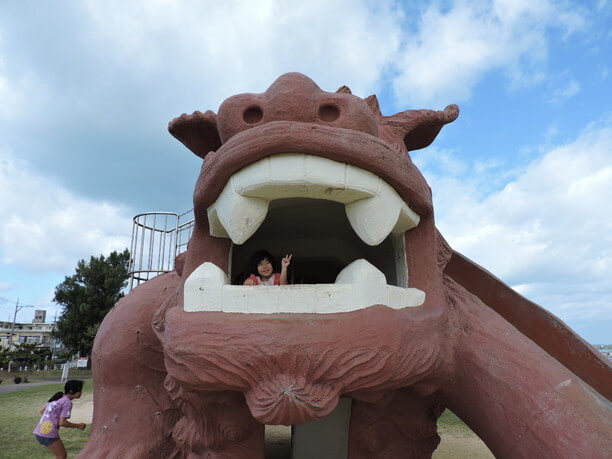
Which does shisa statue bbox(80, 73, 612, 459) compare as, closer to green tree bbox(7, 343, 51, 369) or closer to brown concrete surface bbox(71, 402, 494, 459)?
brown concrete surface bbox(71, 402, 494, 459)

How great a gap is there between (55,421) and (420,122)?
123 inches

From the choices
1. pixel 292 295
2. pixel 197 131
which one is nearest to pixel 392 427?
pixel 292 295

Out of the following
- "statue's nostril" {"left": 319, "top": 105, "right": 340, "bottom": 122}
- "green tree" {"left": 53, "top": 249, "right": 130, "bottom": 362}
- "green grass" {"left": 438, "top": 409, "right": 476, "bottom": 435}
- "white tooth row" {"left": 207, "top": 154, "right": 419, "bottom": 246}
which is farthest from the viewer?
"green tree" {"left": 53, "top": 249, "right": 130, "bottom": 362}

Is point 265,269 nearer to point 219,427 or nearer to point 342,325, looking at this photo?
point 219,427

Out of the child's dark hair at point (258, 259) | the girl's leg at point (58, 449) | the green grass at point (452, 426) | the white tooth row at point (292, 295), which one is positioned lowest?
the green grass at point (452, 426)

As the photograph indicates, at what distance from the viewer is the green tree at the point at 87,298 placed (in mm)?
16531

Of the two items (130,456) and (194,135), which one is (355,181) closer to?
(194,135)

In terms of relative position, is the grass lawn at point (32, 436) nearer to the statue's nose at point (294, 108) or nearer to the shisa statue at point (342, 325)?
the shisa statue at point (342, 325)

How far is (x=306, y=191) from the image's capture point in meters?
1.37

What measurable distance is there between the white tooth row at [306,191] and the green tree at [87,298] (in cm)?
1658

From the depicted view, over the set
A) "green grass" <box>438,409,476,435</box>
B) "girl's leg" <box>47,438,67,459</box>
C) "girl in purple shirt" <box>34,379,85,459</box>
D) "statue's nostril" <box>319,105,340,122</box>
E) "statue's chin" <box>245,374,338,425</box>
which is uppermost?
"statue's nostril" <box>319,105,340,122</box>

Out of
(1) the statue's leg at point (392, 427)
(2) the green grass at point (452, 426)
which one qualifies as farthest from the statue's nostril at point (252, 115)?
(2) the green grass at point (452, 426)

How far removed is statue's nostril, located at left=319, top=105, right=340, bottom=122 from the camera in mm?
1452

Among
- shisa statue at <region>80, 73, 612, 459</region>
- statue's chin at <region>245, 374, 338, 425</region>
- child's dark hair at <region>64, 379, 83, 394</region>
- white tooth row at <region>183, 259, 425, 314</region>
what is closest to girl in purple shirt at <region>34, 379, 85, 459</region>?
child's dark hair at <region>64, 379, 83, 394</region>
